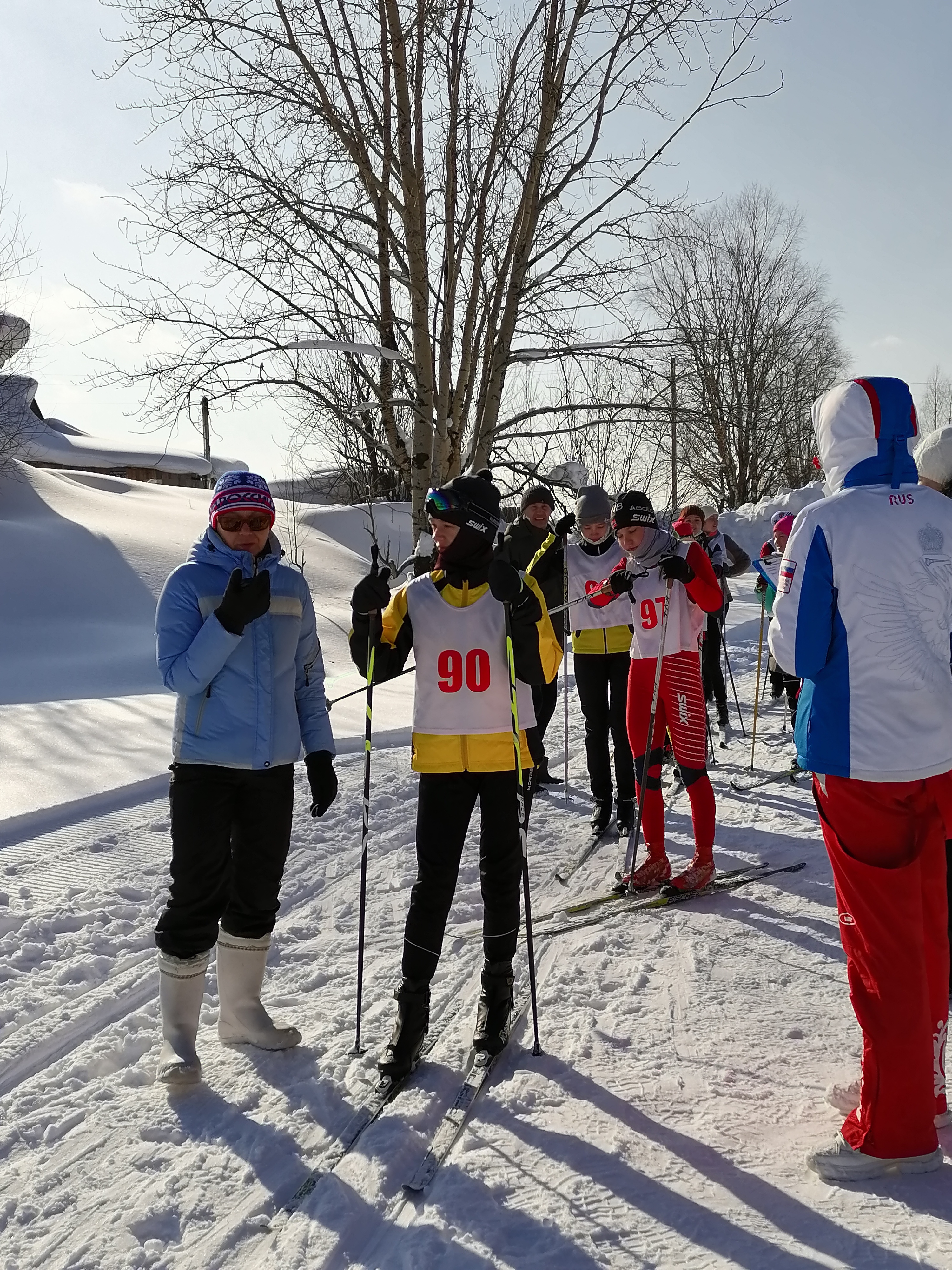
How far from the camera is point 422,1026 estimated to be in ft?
10.7

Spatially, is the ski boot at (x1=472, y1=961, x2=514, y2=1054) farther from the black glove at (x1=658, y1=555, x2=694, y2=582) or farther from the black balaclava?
the black glove at (x1=658, y1=555, x2=694, y2=582)

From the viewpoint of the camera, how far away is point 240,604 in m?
3.09

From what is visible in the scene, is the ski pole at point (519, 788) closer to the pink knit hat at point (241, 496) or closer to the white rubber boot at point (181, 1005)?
the pink knit hat at point (241, 496)

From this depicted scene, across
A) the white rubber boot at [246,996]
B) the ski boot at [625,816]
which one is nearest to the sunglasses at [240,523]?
the white rubber boot at [246,996]

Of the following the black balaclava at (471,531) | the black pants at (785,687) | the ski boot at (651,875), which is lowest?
the ski boot at (651,875)

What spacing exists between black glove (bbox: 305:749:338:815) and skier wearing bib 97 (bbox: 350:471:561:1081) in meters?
0.37

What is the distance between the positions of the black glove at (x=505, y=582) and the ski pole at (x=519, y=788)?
1.6 inches

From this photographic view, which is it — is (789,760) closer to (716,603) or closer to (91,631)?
(716,603)

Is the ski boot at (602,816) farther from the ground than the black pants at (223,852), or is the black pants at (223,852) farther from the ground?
the black pants at (223,852)

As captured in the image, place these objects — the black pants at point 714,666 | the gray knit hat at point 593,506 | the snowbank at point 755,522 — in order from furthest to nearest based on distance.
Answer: the snowbank at point 755,522
the black pants at point 714,666
the gray knit hat at point 593,506

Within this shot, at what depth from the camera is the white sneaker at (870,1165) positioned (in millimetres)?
2500

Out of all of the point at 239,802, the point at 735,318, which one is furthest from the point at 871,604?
the point at 735,318

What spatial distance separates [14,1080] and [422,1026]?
1453mm

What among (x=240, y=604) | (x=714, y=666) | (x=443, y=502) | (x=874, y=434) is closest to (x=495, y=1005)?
(x=240, y=604)
